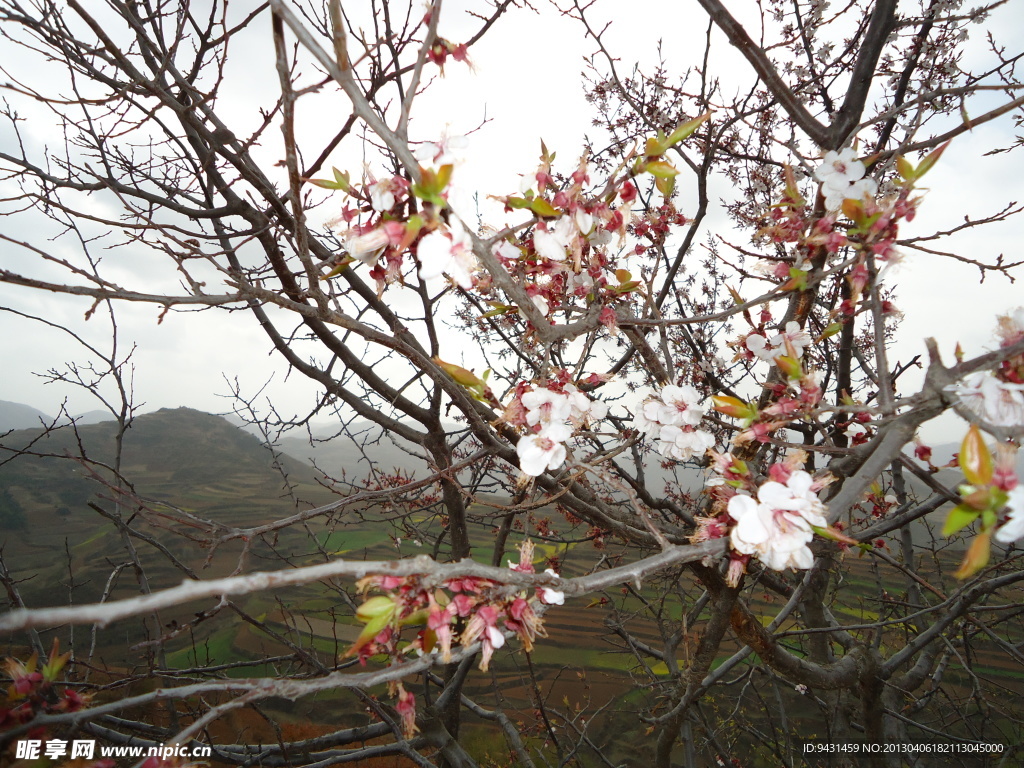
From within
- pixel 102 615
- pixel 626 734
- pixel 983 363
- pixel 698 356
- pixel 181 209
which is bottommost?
pixel 626 734

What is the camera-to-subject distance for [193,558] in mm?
4199

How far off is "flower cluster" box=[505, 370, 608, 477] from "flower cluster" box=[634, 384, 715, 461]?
1.12 feet

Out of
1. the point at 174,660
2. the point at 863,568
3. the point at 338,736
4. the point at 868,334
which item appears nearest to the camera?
the point at 338,736

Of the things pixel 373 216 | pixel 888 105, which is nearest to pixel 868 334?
pixel 888 105

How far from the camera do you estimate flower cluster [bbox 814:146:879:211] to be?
0.96 meters

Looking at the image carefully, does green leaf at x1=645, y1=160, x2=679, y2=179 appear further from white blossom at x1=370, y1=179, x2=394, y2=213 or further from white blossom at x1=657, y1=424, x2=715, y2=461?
white blossom at x1=657, y1=424, x2=715, y2=461

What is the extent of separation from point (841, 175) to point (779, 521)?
2.46 feet

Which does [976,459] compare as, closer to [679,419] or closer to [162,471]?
[679,419]

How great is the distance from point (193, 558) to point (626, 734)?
13.1 ft

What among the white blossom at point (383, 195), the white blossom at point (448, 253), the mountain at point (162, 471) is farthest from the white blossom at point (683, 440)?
the mountain at point (162, 471)

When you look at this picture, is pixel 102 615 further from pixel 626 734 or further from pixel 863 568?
pixel 863 568

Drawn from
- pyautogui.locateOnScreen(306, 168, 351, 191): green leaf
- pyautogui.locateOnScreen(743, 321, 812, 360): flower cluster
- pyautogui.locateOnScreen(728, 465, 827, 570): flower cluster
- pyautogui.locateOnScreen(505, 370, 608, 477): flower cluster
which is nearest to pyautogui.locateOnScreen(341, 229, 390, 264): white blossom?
pyautogui.locateOnScreen(306, 168, 351, 191): green leaf

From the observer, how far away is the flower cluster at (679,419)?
133 centimetres

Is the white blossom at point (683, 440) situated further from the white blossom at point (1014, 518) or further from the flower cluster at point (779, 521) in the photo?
the white blossom at point (1014, 518)
